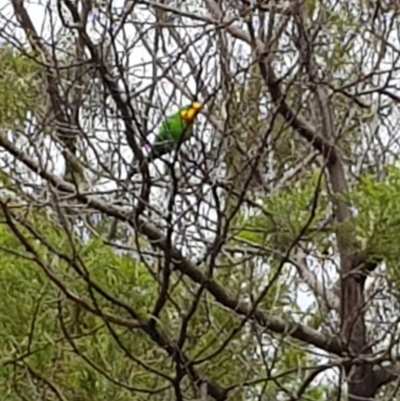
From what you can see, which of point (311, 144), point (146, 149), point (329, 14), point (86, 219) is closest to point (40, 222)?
point (86, 219)

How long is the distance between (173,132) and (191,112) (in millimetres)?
74

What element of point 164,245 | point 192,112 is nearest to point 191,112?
point 192,112

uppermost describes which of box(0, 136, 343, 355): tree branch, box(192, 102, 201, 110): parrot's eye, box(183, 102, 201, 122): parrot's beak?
box(192, 102, 201, 110): parrot's eye

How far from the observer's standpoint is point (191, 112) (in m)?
1.40

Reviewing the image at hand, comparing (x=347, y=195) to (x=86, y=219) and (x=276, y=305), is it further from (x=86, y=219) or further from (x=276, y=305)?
(x=86, y=219)

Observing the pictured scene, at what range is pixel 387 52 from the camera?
1883 millimetres

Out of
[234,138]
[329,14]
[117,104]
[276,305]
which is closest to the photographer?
[117,104]

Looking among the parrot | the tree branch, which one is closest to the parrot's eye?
the parrot

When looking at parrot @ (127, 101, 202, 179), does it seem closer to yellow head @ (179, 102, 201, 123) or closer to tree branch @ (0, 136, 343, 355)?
yellow head @ (179, 102, 201, 123)

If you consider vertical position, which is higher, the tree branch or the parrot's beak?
the parrot's beak

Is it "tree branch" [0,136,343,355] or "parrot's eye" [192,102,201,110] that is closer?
"parrot's eye" [192,102,201,110]

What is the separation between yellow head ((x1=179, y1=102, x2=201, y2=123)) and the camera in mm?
1402

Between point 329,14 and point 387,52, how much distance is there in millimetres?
135

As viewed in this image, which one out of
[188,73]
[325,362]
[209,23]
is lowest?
[325,362]
